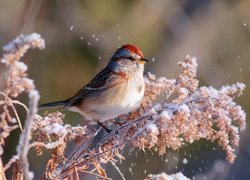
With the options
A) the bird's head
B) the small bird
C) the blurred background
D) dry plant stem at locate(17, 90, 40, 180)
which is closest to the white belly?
the small bird

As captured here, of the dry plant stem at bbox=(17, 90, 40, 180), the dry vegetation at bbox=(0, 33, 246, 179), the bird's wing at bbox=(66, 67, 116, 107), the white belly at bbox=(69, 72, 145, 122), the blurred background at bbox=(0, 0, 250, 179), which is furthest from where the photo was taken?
the blurred background at bbox=(0, 0, 250, 179)

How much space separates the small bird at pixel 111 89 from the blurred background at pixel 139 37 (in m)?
3.01

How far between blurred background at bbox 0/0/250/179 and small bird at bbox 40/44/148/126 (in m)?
3.01

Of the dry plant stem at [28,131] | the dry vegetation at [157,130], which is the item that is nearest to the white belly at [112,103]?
the dry vegetation at [157,130]

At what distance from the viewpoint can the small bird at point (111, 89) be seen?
324 centimetres

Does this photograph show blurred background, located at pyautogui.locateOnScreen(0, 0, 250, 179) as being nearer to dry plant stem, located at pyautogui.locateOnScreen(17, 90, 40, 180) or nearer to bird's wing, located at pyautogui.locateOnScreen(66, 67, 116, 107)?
bird's wing, located at pyautogui.locateOnScreen(66, 67, 116, 107)

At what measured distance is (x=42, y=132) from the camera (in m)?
2.12

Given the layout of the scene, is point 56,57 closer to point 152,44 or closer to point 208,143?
point 152,44

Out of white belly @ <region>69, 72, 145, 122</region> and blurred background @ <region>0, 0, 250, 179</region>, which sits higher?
blurred background @ <region>0, 0, 250, 179</region>

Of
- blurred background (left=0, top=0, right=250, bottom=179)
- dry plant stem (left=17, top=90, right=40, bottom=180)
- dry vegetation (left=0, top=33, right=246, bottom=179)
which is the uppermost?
blurred background (left=0, top=0, right=250, bottom=179)

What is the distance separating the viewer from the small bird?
10.6 ft

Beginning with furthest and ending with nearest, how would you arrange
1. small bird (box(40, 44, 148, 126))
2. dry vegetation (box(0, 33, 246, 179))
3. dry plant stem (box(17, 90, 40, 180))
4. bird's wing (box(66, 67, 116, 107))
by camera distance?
bird's wing (box(66, 67, 116, 107)), small bird (box(40, 44, 148, 126)), dry vegetation (box(0, 33, 246, 179)), dry plant stem (box(17, 90, 40, 180))

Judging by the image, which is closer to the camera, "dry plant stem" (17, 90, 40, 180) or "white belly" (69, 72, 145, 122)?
"dry plant stem" (17, 90, 40, 180)

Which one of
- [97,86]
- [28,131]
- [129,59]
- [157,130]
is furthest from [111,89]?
[28,131]
